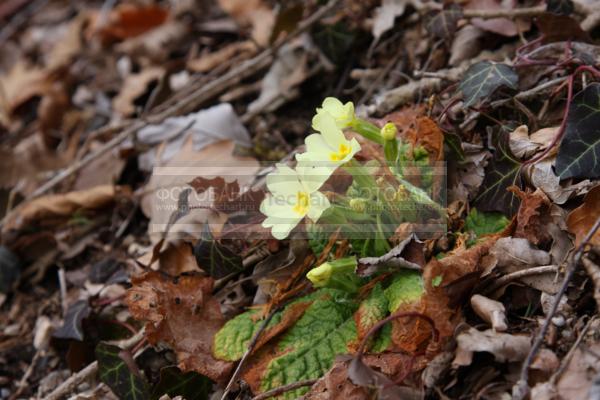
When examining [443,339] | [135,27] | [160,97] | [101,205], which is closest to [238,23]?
[160,97]

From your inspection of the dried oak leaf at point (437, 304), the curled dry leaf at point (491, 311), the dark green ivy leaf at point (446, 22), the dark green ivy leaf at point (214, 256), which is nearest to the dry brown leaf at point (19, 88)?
the dark green ivy leaf at point (214, 256)

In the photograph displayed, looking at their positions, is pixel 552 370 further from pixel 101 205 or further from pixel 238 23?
pixel 238 23

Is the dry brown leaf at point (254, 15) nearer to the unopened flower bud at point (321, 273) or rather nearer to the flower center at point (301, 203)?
the flower center at point (301, 203)

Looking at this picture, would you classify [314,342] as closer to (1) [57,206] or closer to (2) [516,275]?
(2) [516,275]

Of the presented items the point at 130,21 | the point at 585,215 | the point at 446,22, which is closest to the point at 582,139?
the point at 585,215

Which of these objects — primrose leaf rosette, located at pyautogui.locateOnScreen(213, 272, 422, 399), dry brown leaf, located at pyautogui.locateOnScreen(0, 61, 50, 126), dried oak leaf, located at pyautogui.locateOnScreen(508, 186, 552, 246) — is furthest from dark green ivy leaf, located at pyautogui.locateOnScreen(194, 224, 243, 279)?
dry brown leaf, located at pyautogui.locateOnScreen(0, 61, 50, 126)
